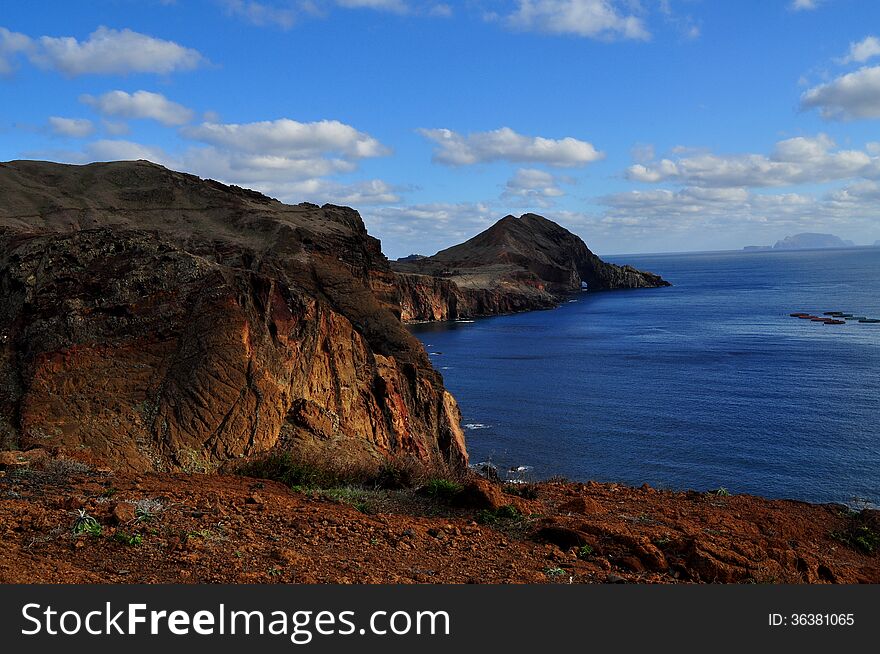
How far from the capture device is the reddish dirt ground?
821 cm

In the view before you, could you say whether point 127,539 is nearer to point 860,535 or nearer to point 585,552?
point 585,552

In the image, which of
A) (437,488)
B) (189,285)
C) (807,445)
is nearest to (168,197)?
(189,285)

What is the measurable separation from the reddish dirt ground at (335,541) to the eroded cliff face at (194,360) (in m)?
5.10

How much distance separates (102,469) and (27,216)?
2904 cm

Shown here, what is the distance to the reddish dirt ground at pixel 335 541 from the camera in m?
8.21

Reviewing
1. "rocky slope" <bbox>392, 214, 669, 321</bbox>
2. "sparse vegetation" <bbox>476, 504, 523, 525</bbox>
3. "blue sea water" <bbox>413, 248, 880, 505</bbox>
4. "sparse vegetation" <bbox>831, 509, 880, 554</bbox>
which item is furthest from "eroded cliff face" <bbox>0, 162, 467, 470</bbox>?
"rocky slope" <bbox>392, 214, 669, 321</bbox>

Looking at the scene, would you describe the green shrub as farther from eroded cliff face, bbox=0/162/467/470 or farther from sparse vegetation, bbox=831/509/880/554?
sparse vegetation, bbox=831/509/880/554

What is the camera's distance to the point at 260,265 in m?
26.7

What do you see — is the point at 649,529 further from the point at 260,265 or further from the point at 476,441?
the point at 476,441

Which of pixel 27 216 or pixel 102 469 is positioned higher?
pixel 27 216

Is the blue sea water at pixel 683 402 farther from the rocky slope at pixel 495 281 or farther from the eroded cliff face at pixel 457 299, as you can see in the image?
the rocky slope at pixel 495 281

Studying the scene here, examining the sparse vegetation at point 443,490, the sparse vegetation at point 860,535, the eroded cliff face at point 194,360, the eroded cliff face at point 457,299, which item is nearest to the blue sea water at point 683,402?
the eroded cliff face at point 194,360

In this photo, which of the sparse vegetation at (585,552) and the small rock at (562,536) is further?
the small rock at (562,536)

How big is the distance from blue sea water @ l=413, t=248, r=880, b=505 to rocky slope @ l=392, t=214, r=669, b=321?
70.2ft
